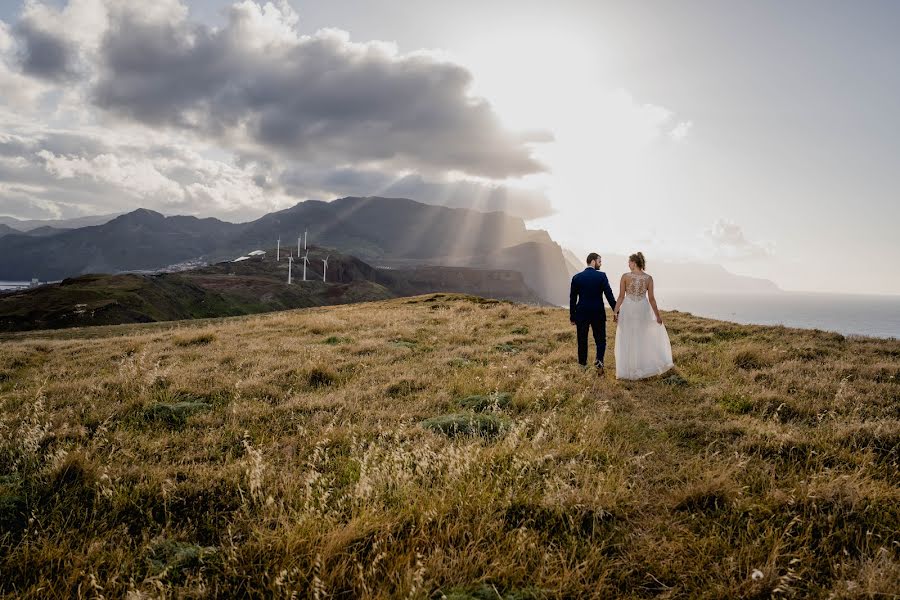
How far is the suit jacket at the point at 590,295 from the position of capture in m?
12.9

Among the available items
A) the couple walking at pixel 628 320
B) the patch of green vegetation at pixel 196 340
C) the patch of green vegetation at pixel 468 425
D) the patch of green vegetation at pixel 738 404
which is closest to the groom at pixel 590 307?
the couple walking at pixel 628 320

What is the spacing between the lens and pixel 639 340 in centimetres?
A: 1191

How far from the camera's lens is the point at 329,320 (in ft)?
73.9

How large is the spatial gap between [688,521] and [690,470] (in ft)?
3.62

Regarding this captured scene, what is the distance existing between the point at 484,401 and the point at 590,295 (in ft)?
19.9

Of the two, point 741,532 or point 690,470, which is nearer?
point 741,532

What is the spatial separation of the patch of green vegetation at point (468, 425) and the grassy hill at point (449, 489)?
0.17ft

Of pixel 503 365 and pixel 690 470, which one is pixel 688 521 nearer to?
pixel 690 470

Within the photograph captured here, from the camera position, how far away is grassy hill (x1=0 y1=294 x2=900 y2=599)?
11.6 ft

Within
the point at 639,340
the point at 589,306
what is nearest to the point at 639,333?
the point at 639,340

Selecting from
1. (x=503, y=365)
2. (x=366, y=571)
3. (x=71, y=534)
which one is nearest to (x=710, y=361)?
(x=503, y=365)

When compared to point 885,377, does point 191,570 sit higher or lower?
lower

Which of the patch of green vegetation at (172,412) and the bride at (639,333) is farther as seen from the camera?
the bride at (639,333)

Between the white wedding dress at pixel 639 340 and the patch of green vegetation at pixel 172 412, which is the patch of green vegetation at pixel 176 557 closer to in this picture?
the patch of green vegetation at pixel 172 412
